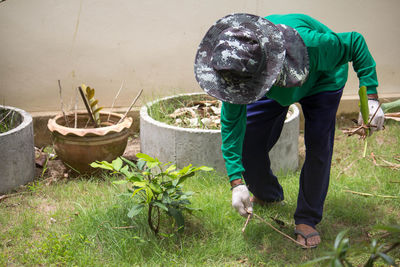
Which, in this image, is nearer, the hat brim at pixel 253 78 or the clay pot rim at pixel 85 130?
the hat brim at pixel 253 78

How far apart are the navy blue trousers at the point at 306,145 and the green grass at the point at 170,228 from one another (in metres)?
0.23

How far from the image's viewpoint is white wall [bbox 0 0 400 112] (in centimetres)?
450

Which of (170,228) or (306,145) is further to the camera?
(170,228)

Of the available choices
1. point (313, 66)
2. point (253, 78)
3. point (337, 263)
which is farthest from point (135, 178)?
point (337, 263)

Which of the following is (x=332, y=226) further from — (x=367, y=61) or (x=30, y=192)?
(x=30, y=192)

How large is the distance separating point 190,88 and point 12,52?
73.4 inches

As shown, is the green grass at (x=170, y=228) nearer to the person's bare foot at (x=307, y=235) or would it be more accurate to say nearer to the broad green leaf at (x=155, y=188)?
the person's bare foot at (x=307, y=235)

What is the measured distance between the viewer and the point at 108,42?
474cm

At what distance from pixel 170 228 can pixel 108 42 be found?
7.95ft

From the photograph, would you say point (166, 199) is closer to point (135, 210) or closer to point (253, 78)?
point (135, 210)

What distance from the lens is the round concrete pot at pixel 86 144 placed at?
12.7 ft

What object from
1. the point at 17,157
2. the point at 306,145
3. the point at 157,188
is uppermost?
the point at 306,145

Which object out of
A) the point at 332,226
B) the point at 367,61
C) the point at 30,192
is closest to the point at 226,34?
the point at 367,61

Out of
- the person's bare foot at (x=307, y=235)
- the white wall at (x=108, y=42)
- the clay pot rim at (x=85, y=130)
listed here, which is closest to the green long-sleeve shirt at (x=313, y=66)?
the person's bare foot at (x=307, y=235)
